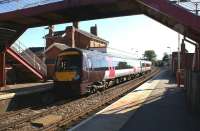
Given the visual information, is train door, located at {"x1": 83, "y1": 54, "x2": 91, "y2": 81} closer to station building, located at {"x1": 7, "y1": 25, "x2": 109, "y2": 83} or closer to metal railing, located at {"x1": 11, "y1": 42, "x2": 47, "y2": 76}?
metal railing, located at {"x1": 11, "y1": 42, "x2": 47, "y2": 76}

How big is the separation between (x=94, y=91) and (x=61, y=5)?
21.8ft

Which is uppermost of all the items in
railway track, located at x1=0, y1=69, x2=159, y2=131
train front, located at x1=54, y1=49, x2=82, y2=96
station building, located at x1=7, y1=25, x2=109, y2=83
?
station building, located at x1=7, y1=25, x2=109, y2=83

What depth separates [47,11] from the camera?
20031mm

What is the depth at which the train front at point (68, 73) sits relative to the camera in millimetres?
20766

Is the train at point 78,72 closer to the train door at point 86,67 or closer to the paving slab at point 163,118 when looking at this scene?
the train door at point 86,67

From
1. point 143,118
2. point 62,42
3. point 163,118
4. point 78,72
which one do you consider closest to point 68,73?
point 78,72

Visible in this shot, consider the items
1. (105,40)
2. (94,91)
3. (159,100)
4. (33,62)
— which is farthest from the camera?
(105,40)

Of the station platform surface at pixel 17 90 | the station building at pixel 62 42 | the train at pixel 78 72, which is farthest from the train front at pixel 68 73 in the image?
the station building at pixel 62 42

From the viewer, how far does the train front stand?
2077cm

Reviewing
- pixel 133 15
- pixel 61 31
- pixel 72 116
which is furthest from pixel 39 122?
pixel 61 31

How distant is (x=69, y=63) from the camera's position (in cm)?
2164

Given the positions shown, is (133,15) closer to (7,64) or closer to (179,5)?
(179,5)

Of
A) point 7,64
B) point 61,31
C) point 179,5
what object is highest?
point 61,31

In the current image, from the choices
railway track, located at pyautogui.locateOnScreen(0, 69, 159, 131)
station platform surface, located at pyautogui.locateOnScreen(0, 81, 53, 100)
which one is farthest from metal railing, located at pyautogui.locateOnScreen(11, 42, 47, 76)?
railway track, located at pyautogui.locateOnScreen(0, 69, 159, 131)
